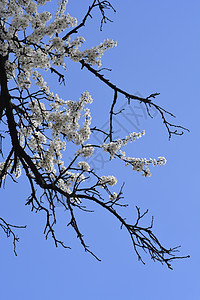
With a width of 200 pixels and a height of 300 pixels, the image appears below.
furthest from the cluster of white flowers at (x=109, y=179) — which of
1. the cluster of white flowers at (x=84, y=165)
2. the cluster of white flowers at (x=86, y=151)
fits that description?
the cluster of white flowers at (x=86, y=151)

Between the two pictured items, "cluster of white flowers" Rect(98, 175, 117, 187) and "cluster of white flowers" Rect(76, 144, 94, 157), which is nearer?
"cluster of white flowers" Rect(76, 144, 94, 157)

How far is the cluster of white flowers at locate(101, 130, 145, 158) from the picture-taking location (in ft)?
15.6

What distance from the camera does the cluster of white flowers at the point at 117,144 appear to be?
475 cm

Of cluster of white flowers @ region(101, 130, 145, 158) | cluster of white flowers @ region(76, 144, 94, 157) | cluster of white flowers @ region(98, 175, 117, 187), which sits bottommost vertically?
cluster of white flowers @ region(98, 175, 117, 187)

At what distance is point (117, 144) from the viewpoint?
15.6 ft

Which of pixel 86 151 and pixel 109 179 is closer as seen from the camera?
pixel 86 151

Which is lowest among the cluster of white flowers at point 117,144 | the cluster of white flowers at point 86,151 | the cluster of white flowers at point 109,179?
the cluster of white flowers at point 109,179

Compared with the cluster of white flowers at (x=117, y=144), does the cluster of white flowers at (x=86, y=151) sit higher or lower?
lower

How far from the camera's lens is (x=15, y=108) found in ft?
15.6

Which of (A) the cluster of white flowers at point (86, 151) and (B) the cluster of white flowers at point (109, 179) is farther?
(B) the cluster of white flowers at point (109, 179)

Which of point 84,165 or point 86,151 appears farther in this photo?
point 84,165

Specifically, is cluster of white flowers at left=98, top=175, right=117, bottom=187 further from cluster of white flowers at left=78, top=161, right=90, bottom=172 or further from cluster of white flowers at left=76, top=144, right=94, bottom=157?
cluster of white flowers at left=76, top=144, right=94, bottom=157

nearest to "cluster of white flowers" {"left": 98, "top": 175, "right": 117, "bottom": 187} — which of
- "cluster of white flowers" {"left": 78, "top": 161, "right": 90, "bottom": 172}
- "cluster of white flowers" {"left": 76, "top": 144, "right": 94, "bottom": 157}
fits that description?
"cluster of white flowers" {"left": 78, "top": 161, "right": 90, "bottom": 172}

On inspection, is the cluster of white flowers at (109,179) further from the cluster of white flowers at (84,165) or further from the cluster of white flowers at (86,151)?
the cluster of white flowers at (86,151)
